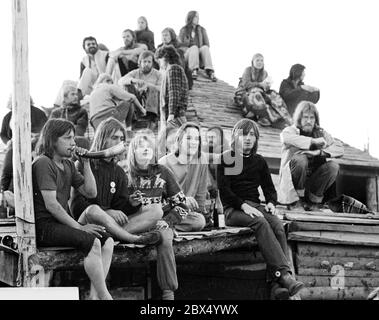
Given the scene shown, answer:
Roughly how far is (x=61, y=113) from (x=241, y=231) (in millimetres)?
1562

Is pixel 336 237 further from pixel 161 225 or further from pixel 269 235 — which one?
pixel 161 225

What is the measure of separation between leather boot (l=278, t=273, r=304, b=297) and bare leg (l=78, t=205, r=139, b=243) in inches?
38.5

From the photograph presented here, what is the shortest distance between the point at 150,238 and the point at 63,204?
526mm

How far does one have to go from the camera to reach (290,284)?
6906 millimetres

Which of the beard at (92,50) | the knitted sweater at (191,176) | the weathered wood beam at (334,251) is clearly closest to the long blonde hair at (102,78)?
the beard at (92,50)

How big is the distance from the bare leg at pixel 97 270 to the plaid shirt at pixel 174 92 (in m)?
1.81

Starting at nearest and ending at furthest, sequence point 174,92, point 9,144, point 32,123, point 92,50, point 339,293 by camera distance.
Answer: point 9,144
point 339,293
point 32,123
point 174,92
point 92,50

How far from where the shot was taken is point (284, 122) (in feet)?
29.5

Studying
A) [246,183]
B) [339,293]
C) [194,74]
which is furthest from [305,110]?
[194,74]

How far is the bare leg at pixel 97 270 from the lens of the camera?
6508 millimetres

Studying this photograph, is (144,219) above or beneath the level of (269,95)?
beneath

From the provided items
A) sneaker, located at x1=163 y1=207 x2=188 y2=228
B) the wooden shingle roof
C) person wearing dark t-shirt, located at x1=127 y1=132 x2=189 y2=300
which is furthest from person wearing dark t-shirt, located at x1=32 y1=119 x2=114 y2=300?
the wooden shingle roof

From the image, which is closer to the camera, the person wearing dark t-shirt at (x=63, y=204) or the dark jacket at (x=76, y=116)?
the person wearing dark t-shirt at (x=63, y=204)

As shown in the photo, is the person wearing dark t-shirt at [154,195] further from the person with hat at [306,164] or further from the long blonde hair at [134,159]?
the person with hat at [306,164]
